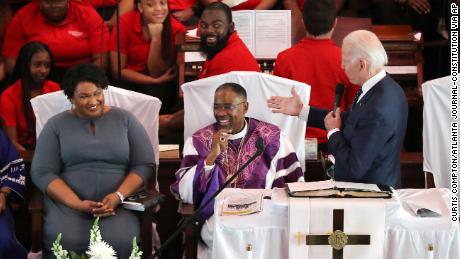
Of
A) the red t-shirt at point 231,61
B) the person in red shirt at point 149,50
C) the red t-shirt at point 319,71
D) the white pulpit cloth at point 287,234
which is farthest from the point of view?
the person in red shirt at point 149,50

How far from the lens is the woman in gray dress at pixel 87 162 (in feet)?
18.5

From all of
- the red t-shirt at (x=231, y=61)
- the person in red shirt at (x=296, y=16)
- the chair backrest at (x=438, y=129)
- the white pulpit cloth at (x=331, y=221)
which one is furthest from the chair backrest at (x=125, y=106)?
the person in red shirt at (x=296, y=16)

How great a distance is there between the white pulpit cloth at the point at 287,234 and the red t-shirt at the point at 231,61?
2114mm

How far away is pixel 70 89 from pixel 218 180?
0.98m

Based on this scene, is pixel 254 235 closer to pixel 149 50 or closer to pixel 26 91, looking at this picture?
pixel 26 91

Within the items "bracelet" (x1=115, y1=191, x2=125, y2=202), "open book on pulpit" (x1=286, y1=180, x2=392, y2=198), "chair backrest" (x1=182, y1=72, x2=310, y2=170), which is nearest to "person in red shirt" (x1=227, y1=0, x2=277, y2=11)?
"chair backrest" (x1=182, y1=72, x2=310, y2=170)

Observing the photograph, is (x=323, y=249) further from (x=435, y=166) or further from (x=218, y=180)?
(x=435, y=166)

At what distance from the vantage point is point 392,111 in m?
5.01

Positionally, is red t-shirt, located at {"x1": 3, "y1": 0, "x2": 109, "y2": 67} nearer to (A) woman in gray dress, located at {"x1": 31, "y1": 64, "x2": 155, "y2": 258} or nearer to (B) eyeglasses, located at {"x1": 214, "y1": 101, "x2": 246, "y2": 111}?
(A) woman in gray dress, located at {"x1": 31, "y1": 64, "x2": 155, "y2": 258}

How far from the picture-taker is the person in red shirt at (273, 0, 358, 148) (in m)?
6.56

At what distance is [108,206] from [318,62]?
1.76 metres

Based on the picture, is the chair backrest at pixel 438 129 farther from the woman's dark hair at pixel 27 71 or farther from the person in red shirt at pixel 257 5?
the woman's dark hair at pixel 27 71

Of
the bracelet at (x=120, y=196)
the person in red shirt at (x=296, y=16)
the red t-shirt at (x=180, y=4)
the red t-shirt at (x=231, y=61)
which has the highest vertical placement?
the red t-shirt at (x=180, y=4)

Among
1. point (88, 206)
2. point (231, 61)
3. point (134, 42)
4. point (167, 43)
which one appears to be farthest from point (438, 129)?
point (134, 42)
